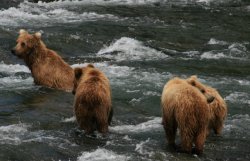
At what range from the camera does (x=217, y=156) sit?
8984 millimetres

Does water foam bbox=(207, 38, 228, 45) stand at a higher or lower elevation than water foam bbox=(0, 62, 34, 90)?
higher

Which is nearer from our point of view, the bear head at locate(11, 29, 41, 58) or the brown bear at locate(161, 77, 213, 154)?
the brown bear at locate(161, 77, 213, 154)

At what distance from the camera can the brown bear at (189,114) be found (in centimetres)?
873

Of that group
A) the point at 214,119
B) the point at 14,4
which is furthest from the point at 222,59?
the point at 14,4

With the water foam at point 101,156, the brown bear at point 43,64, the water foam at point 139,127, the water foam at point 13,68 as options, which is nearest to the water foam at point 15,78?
the water foam at point 13,68

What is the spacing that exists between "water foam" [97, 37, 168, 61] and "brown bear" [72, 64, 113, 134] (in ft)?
28.1

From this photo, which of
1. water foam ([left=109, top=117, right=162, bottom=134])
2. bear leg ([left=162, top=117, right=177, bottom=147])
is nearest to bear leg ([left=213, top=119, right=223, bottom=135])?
water foam ([left=109, top=117, right=162, bottom=134])

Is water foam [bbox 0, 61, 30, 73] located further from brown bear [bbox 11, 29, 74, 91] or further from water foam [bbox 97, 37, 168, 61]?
water foam [bbox 97, 37, 168, 61]

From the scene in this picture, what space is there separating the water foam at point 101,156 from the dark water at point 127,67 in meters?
0.02

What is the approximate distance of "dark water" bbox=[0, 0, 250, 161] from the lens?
924cm

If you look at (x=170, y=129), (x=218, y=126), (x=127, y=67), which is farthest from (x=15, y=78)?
(x=170, y=129)

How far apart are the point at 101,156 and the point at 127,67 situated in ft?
27.2

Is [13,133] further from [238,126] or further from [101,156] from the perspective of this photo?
[238,126]

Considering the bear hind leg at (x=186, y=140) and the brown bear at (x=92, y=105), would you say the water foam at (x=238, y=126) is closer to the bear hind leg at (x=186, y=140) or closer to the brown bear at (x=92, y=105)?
the bear hind leg at (x=186, y=140)
